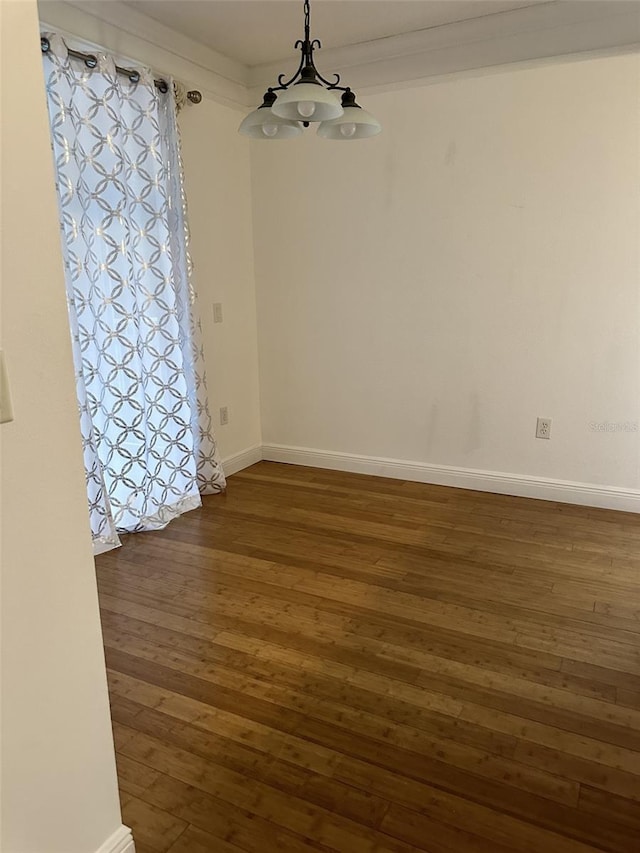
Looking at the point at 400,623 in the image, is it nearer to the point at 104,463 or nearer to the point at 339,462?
the point at 104,463

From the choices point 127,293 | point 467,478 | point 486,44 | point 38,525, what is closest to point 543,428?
point 467,478

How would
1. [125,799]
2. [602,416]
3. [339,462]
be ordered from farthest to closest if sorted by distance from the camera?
[339,462], [602,416], [125,799]

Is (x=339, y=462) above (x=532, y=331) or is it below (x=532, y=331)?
below

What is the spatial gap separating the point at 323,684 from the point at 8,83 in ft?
5.81

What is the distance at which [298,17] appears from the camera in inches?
120

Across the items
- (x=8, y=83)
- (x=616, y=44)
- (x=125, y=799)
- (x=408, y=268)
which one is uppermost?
(x=616, y=44)

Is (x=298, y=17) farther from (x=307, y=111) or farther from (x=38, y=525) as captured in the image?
(x=38, y=525)

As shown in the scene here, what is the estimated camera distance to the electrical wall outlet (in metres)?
3.47

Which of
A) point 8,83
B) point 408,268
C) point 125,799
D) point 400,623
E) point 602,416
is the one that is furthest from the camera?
point 408,268

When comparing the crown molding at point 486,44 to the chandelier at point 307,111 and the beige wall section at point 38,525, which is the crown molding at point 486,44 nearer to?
→ the chandelier at point 307,111

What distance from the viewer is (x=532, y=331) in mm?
3412

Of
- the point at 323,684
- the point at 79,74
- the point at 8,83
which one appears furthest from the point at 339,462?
the point at 8,83

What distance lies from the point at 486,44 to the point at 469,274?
1.16 metres

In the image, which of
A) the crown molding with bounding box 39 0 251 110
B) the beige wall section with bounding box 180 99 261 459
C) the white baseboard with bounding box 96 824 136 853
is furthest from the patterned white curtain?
the white baseboard with bounding box 96 824 136 853
